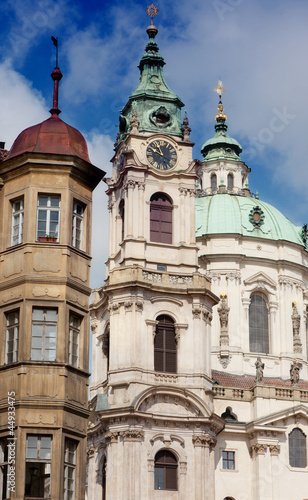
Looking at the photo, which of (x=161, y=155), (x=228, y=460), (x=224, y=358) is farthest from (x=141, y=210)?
(x=228, y=460)

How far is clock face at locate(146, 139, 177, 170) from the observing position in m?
58.6

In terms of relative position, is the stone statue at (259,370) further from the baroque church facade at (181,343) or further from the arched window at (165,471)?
the arched window at (165,471)

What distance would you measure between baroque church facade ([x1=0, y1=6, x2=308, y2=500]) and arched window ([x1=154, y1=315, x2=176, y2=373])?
0.24 ft

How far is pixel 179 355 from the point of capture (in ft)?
178

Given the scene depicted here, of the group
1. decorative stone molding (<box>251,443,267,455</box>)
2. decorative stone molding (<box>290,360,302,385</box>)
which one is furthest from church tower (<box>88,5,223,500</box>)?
decorative stone molding (<box>290,360,302,385</box>)

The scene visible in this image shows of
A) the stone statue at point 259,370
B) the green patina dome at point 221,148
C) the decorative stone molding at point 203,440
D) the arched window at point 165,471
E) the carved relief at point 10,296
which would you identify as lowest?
the arched window at point 165,471

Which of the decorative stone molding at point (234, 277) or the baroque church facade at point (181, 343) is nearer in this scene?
the baroque church facade at point (181, 343)

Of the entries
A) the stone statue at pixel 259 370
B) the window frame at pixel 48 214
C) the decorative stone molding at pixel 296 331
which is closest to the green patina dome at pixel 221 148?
the decorative stone molding at pixel 296 331

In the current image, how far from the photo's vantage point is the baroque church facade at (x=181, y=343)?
172 feet

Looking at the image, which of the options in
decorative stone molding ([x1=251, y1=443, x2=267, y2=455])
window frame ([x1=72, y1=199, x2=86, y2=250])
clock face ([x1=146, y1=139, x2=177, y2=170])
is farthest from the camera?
clock face ([x1=146, y1=139, x2=177, y2=170])

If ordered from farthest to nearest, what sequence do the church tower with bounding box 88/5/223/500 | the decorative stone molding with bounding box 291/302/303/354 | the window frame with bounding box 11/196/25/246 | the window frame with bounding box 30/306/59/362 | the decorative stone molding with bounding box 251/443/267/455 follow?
the decorative stone molding with bounding box 291/302/303/354, the decorative stone molding with bounding box 251/443/267/455, the church tower with bounding box 88/5/223/500, the window frame with bounding box 11/196/25/246, the window frame with bounding box 30/306/59/362

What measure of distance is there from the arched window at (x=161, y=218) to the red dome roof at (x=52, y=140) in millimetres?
25425

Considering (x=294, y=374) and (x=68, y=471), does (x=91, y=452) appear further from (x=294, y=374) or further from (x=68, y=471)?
(x=68, y=471)

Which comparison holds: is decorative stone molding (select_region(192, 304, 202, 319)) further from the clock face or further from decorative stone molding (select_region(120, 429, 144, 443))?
the clock face
